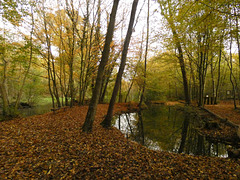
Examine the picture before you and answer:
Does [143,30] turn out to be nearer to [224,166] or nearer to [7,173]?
[224,166]

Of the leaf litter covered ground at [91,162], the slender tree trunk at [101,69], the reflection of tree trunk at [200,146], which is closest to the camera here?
the leaf litter covered ground at [91,162]

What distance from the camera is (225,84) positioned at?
21.9m

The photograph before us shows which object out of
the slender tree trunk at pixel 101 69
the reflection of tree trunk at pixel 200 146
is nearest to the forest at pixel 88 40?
the slender tree trunk at pixel 101 69

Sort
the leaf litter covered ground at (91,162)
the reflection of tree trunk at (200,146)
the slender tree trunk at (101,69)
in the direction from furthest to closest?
the slender tree trunk at (101,69), the reflection of tree trunk at (200,146), the leaf litter covered ground at (91,162)

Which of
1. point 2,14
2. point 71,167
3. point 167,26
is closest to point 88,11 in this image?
point 2,14

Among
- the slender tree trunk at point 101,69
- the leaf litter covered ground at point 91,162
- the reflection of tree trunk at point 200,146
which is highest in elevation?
the slender tree trunk at point 101,69

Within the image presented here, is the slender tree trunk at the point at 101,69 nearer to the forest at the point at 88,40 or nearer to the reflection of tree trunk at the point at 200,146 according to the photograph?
the forest at the point at 88,40

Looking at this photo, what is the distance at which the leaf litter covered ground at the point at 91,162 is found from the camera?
2.79 meters

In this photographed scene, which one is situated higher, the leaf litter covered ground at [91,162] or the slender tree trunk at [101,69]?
the slender tree trunk at [101,69]

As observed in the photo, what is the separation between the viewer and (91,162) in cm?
328

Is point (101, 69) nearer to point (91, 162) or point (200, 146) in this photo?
point (91, 162)

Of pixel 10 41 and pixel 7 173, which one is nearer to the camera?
pixel 7 173

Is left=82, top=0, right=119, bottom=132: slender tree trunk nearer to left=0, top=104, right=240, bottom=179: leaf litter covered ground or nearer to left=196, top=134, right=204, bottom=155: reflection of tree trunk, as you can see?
left=0, top=104, right=240, bottom=179: leaf litter covered ground

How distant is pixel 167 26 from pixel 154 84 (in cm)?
972
